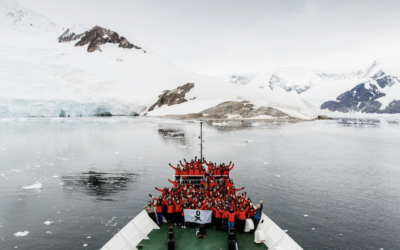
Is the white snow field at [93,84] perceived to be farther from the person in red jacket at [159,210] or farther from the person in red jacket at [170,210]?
the person in red jacket at [170,210]

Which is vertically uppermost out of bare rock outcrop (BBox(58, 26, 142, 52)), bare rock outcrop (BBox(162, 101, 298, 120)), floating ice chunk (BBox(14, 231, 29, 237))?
bare rock outcrop (BBox(58, 26, 142, 52))

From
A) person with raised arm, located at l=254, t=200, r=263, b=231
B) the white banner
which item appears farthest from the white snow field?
person with raised arm, located at l=254, t=200, r=263, b=231

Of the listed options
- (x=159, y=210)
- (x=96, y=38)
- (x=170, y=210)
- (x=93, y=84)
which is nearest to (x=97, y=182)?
(x=159, y=210)

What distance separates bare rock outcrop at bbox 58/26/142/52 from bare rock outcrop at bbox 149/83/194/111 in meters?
73.0

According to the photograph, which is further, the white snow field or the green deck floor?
the white snow field

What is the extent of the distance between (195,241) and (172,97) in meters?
119

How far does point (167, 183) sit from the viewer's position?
75.4 feet

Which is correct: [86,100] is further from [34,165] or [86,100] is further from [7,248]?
[7,248]

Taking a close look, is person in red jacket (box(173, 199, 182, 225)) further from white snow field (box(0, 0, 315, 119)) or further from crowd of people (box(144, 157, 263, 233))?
white snow field (box(0, 0, 315, 119))

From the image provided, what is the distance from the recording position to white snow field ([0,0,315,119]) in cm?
9512

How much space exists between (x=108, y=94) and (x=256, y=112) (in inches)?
2746

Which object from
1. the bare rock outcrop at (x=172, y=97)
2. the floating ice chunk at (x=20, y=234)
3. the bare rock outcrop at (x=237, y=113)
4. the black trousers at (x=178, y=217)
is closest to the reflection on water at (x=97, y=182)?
the floating ice chunk at (x=20, y=234)

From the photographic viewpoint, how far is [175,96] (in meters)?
129

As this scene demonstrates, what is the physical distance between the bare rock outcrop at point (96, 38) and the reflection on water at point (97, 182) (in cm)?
17083
